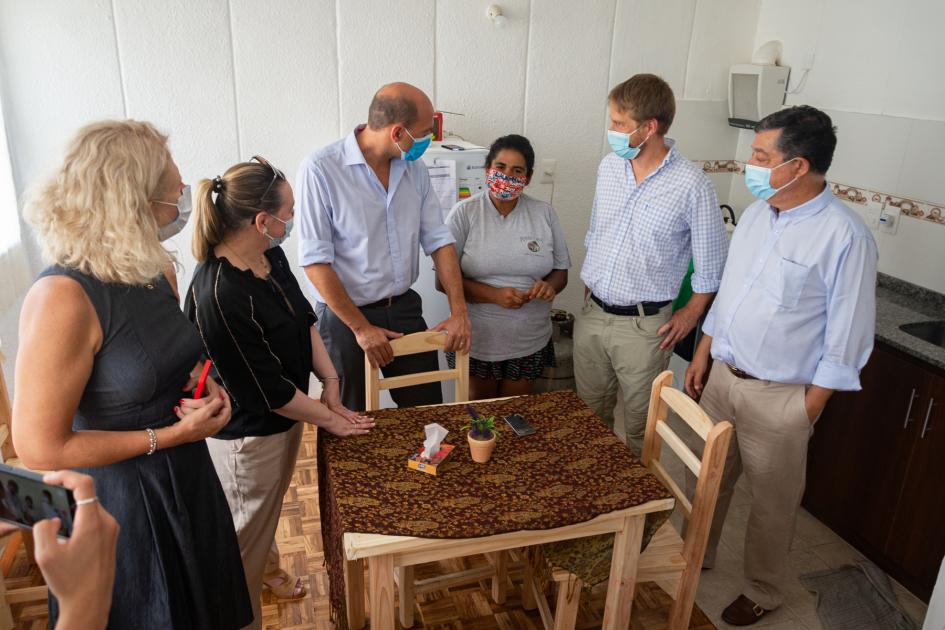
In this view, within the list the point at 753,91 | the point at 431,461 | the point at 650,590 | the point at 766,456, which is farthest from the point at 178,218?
the point at 753,91

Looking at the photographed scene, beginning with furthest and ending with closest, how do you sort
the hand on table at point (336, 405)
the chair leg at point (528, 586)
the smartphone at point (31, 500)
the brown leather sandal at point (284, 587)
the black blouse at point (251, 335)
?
the brown leather sandal at point (284, 587) < the chair leg at point (528, 586) < the hand on table at point (336, 405) < the black blouse at point (251, 335) < the smartphone at point (31, 500)

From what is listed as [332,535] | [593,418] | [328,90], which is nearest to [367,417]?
[332,535]

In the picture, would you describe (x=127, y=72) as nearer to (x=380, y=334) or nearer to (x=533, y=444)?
(x=380, y=334)

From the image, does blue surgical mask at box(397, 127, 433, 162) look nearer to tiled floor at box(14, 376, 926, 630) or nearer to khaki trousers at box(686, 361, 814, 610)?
khaki trousers at box(686, 361, 814, 610)

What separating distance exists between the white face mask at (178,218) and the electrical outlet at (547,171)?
2.54 meters

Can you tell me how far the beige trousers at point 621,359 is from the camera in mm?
2736

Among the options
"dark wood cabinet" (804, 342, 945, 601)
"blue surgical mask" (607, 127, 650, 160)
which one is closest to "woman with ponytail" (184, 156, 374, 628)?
"blue surgical mask" (607, 127, 650, 160)

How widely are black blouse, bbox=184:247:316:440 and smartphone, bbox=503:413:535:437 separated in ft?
2.18

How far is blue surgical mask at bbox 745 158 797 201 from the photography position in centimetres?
221

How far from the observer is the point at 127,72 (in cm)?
319

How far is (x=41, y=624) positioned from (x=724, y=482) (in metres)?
2.48

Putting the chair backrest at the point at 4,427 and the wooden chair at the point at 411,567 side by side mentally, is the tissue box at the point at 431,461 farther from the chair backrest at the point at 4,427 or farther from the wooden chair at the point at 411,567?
the chair backrest at the point at 4,427

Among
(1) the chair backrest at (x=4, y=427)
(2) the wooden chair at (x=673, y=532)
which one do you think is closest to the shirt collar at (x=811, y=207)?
(2) the wooden chair at (x=673, y=532)

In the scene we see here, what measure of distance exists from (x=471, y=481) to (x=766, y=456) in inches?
43.8
